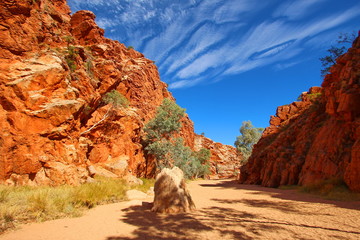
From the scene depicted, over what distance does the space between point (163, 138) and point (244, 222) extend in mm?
22578

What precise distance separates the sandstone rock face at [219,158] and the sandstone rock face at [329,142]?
48.0 m

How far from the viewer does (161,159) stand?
26.7 metres

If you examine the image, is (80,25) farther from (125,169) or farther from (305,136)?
(305,136)

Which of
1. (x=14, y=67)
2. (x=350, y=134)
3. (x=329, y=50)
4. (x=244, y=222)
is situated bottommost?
(x=244, y=222)

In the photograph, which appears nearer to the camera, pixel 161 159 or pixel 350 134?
pixel 350 134

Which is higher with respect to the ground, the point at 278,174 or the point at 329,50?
the point at 329,50

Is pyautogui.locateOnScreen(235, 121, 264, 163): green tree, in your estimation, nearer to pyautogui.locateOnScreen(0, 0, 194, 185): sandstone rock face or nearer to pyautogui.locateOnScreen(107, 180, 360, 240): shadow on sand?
pyautogui.locateOnScreen(0, 0, 194, 185): sandstone rock face

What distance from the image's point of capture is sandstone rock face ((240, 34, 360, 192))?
36.3ft

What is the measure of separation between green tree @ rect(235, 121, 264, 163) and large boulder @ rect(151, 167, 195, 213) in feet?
132

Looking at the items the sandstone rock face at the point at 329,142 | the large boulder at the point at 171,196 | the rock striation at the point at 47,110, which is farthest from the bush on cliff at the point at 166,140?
→ the large boulder at the point at 171,196

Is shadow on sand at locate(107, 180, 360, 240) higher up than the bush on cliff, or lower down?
lower down

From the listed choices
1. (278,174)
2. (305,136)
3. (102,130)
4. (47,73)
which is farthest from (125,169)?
(305,136)

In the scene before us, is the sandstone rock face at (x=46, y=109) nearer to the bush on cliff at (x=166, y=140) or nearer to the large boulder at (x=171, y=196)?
the bush on cliff at (x=166, y=140)

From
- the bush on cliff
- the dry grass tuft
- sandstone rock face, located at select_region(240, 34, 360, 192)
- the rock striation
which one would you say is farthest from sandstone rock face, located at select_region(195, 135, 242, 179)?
the dry grass tuft
